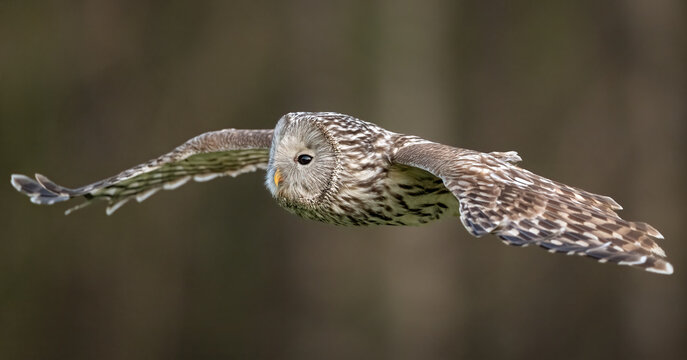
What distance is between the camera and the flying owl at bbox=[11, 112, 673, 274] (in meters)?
5.36

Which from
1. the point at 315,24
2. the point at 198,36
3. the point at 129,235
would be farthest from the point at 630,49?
the point at 129,235

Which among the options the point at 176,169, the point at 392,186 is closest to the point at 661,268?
the point at 392,186

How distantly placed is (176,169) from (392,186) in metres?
1.97

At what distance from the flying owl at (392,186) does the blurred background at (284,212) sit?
5.60 m

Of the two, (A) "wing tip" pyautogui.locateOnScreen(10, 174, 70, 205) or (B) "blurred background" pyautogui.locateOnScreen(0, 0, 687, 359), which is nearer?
(A) "wing tip" pyautogui.locateOnScreen(10, 174, 70, 205)

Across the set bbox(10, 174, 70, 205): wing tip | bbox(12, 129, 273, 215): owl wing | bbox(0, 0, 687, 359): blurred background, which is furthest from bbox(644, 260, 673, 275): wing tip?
bbox(0, 0, 687, 359): blurred background

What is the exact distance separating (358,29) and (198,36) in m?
2.10

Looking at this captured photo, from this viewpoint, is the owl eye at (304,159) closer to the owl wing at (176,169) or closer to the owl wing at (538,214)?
the owl wing at (176,169)

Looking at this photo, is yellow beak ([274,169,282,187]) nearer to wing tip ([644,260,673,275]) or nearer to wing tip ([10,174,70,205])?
wing tip ([10,174,70,205])

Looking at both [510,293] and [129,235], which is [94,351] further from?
[510,293]

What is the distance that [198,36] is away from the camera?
563 inches

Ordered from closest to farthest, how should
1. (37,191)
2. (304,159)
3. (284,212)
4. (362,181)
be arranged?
(362,181) → (304,159) → (37,191) → (284,212)

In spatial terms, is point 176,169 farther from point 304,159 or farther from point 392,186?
point 392,186

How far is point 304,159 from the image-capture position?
679cm
